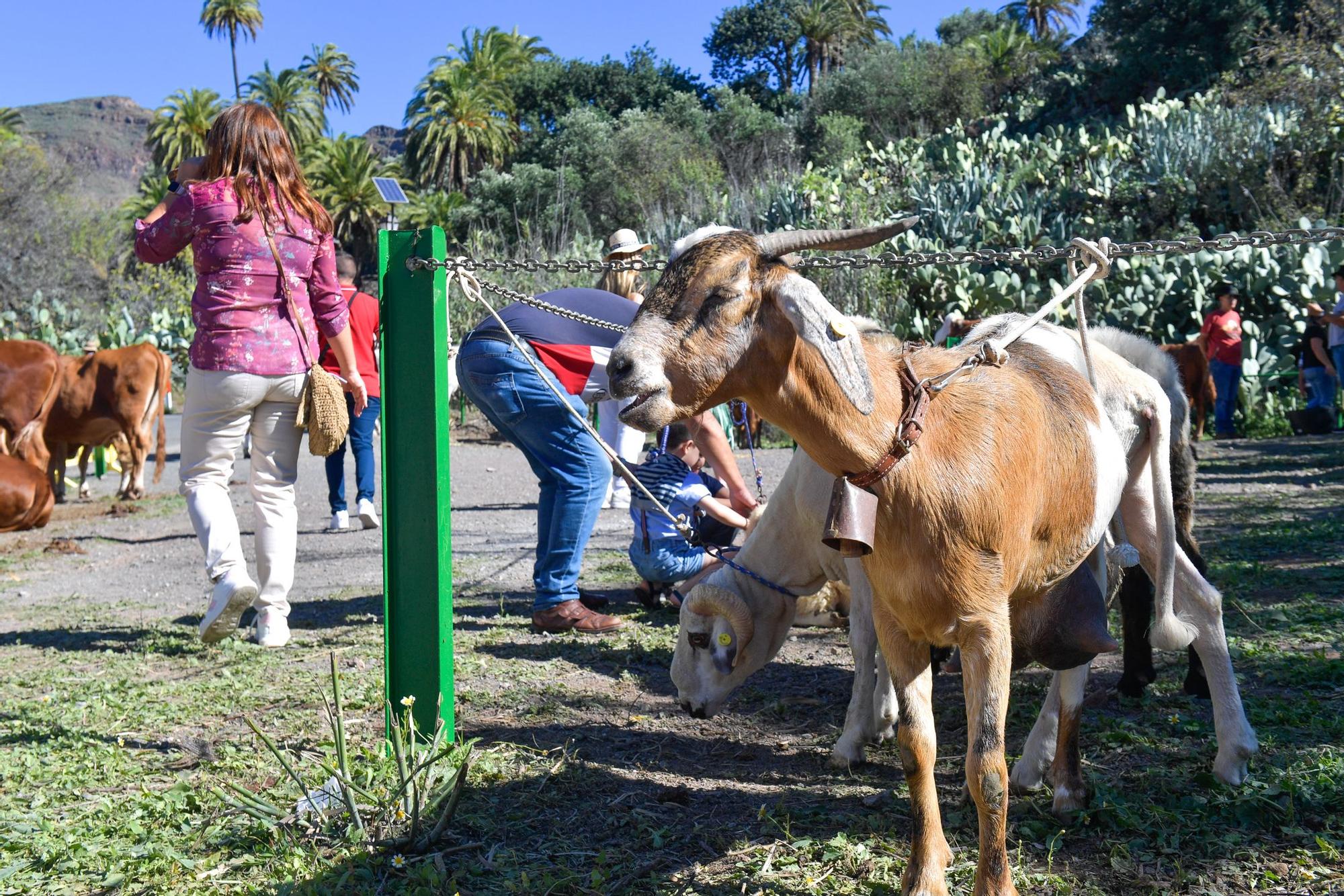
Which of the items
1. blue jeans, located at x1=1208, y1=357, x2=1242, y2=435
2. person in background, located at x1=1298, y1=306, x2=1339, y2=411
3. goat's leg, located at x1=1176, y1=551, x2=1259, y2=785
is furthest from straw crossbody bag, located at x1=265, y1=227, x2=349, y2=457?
person in background, located at x1=1298, y1=306, x2=1339, y2=411

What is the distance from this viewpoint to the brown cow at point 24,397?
8.80m

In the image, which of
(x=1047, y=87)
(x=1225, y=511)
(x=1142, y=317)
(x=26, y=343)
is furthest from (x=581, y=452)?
(x=1047, y=87)

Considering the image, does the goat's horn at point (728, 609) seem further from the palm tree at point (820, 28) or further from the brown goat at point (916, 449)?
the palm tree at point (820, 28)

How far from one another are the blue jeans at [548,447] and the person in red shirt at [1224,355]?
10.9m

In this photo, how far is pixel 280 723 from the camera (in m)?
4.05

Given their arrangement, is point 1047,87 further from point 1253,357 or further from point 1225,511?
point 1225,511

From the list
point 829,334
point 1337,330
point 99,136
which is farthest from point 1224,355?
point 99,136

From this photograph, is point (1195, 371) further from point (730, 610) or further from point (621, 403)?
point (730, 610)

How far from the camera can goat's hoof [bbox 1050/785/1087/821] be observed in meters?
3.27

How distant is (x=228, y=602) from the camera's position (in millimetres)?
4863

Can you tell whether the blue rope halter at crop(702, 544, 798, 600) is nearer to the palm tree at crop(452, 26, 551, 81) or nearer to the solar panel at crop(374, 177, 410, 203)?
the solar panel at crop(374, 177, 410, 203)

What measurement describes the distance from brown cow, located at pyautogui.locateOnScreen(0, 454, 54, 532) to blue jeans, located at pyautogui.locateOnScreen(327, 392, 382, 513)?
273 cm

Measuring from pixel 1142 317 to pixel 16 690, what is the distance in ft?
47.5

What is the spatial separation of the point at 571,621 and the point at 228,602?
1.62m
